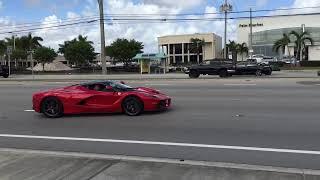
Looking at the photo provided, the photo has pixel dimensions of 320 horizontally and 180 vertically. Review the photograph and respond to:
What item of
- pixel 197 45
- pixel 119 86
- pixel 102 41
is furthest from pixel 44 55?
pixel 119 86

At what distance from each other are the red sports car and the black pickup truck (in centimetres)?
2639

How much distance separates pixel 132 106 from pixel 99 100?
40.7 inches

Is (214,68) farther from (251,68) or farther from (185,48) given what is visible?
(185,48)

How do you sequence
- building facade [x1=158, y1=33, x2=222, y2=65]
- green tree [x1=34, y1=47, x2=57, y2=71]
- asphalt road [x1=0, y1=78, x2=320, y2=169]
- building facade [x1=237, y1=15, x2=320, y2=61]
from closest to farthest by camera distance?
asphalt road [x1=0, y1=78, x2=320, y2=169] → green tree [x1=34, y1=47, x2=57, y2=71] → building facade [x1=158, y1=33, x2=222, y2=65] → building facade [x1=237, y1=15, x2=320, y2=61]

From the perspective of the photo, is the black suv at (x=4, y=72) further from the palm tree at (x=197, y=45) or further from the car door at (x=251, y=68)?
the palm tree at (x=197, y=45)

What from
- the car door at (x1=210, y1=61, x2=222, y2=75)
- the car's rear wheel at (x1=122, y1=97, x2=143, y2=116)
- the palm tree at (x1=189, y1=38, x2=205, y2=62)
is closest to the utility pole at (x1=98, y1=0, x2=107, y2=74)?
the car door at (x1=210, y1=61, x2=222, y2=75)

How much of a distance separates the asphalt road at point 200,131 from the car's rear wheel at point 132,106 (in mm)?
236

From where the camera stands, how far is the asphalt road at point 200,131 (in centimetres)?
968

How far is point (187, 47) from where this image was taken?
15350 centimetres

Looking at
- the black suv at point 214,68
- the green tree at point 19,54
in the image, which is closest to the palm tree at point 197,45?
the green tree at point 19,54

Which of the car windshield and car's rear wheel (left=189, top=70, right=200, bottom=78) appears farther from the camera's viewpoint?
car's rear wheel (left=189, top=70, right=200, bottom=78)

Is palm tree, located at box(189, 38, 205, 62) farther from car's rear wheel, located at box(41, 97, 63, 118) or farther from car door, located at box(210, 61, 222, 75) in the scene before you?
car's rear wheel, located at box(41, 97, 63, 118)

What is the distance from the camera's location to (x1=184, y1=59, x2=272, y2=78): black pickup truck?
42128 millimetres

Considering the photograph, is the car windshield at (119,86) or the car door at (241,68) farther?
the car door at (241,68)
